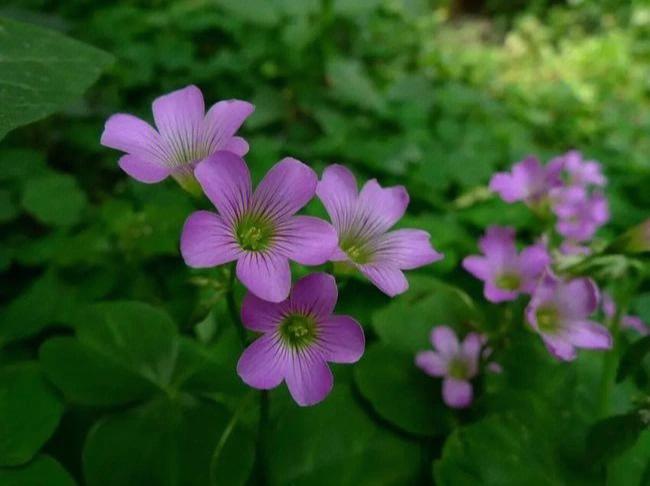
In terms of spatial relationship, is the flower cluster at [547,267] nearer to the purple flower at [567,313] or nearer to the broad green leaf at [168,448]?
the purple flower at [567,313]

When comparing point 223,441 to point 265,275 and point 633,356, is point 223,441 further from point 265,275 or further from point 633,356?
point 633,356

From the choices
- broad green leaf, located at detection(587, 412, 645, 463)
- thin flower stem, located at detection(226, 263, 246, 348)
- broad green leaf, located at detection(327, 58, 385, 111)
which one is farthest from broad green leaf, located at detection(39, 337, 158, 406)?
broad green leaf, located at detection(327, 58, 385, 111)

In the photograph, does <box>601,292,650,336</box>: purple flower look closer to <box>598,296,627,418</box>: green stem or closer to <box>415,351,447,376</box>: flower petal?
<box>598,296,627,418</box>: green stem

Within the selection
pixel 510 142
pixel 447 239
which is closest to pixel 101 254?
pixel 447 239

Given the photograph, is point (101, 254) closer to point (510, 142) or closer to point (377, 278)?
point (377, 278)

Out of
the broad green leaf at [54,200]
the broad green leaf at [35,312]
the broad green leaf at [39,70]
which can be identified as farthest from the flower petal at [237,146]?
the broad green leaf at [54,200]
